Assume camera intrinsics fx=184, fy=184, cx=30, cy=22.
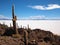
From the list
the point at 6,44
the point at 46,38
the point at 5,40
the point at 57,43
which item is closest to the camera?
the point at 6,44

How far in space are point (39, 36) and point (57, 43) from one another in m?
5.96

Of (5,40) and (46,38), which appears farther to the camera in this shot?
(46,38)

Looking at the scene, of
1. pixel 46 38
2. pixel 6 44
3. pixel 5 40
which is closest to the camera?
pixel 6 44

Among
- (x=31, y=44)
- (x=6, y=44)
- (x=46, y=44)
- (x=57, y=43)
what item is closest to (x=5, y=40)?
(x=6, y=44)

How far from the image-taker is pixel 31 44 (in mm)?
28391

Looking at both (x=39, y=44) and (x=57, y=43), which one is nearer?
(x=39, y=44)

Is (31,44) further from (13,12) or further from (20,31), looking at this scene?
(20,31)

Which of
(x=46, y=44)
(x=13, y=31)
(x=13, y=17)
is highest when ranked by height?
(x=13, y=17)

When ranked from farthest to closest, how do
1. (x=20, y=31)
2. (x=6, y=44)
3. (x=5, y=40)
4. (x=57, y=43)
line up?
(x=20, y=31)
(x=57, y=43)
(x=5, y=40)
(x=6, y=44)

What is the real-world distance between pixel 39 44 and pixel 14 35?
6.88 metres

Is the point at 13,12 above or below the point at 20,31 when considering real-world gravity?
above

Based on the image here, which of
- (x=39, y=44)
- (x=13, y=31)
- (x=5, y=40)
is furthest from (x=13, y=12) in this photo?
(x=39, y=44)

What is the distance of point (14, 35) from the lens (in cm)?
3447

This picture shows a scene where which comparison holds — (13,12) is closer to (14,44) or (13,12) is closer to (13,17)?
(13,17)
